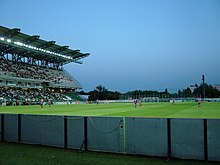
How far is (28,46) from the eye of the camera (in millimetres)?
75938

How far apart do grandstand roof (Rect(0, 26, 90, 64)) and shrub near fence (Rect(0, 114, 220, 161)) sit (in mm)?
60655

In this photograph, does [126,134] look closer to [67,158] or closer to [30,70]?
[67,158]

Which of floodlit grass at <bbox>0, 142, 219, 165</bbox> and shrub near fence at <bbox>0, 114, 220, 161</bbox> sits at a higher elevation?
shrub near fence at <bbox>0, 114, 220, 161</bbox>

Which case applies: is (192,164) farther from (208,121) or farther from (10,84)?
(10,84)

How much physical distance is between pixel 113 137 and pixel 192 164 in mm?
3202

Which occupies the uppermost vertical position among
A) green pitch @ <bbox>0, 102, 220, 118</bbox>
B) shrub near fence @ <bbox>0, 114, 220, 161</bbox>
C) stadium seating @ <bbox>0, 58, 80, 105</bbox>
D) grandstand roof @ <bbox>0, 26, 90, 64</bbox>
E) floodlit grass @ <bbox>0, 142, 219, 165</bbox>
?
grandstand roof @ <bbox>0, 26, 90, 64</bbox>

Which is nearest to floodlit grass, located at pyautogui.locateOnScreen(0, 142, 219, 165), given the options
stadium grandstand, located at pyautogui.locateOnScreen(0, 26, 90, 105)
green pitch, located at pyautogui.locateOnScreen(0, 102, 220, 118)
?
green pitch, located at pyautogui.locateOnScreen(0, 102, 220, 118)

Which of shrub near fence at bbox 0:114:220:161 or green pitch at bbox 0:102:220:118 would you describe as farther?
green pitch at bbox 0:102:220:118

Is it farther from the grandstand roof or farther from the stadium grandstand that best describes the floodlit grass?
the grandstand roof

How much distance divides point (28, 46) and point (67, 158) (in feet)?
241

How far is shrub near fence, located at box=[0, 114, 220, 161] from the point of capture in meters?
8.19

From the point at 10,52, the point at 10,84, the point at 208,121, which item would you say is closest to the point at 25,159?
the point at 208,121

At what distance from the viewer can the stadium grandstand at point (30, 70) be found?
68.3 meters

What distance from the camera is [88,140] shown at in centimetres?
1001
